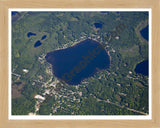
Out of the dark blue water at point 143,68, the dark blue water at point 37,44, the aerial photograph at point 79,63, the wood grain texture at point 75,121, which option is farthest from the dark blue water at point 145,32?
the dark blue water at point 37,44

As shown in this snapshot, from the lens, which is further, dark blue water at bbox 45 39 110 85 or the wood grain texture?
dark blue water at bbox 45 39 110 85

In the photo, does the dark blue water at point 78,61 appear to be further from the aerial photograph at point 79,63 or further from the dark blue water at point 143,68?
the dark blue water at point 143,68

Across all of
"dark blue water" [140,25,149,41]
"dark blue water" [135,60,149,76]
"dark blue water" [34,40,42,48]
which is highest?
"dark blue water" [140,25,149,41]

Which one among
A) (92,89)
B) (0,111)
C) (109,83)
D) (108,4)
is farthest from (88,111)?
(108,4)

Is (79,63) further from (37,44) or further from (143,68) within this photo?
(143,68)

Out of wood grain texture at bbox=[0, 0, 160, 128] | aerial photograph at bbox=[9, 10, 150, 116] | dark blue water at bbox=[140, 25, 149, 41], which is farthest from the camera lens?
dark blue water at bbox=[140, 25, 149, 41]

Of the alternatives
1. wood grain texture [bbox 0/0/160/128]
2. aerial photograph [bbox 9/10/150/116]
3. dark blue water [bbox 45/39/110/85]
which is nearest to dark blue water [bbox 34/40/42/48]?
aerial photograph [bbox 9/10/150/116]

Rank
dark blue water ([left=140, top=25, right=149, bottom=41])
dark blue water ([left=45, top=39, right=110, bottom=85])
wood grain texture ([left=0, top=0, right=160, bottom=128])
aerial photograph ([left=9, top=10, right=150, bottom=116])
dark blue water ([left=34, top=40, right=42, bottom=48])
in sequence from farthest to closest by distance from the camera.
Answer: dark blue water ([left=140, top=25, right=149, bottom=41])
dark blue water ([left=34, top=40, right=42, bottom=48])
dark blue water ([left=45, top=39, right=110, bottom=85])
aerial photograph ([left=9, top=10, right=150, bottom=116])
wood grain texture ([left=0, top=0, right=160, bottom=128])

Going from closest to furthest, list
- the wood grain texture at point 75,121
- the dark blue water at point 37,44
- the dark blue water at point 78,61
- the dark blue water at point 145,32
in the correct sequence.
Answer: the wood grain texture at point 75,121, the dark blue water at point 78,61, the dark blue water at point 37,44, the dark blue water at point 145,32

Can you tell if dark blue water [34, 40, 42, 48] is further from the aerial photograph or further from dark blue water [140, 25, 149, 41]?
dark blue water [140, 25, 149, 41]
